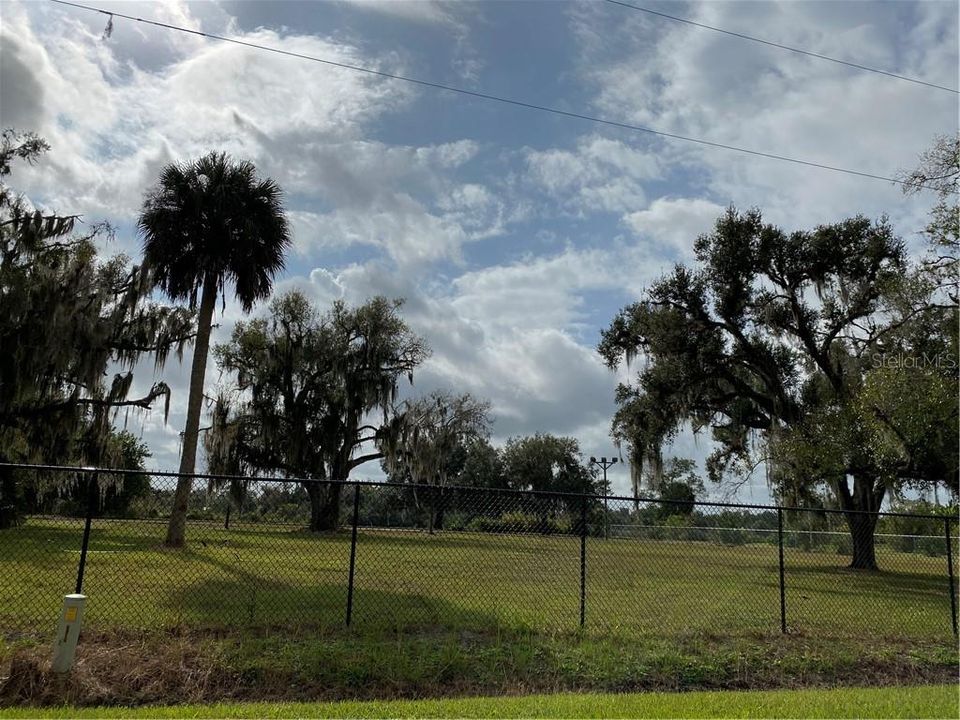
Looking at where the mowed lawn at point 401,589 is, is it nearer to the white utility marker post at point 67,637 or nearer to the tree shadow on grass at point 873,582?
the tree shadow on grass at point 873,582

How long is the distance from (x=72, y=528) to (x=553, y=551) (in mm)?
15538

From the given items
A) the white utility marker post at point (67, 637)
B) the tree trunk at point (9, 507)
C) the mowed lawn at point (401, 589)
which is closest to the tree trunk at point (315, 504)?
the mowed lawn at point (401, 589)

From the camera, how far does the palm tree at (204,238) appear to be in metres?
19.3

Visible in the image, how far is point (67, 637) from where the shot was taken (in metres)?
5.88

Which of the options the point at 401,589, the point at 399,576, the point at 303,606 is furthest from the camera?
the point at 399,576

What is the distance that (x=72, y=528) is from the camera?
19.7 metres

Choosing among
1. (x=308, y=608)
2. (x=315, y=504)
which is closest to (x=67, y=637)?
(x=308, y=608)

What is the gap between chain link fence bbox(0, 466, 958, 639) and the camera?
8.35 meters

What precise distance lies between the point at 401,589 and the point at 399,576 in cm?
119

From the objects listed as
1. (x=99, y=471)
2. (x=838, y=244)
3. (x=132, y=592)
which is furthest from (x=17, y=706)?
(x=838, y=244)

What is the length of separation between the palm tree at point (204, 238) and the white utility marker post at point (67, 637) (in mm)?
13694

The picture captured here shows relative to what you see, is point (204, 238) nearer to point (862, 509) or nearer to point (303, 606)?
point (303, 606)

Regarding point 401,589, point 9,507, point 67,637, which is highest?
point 9,507

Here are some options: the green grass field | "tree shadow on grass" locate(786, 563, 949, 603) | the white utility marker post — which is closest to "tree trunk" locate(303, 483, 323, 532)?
the white utility marker post
